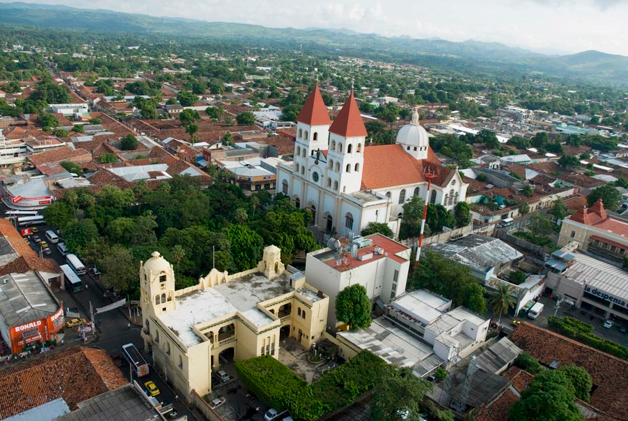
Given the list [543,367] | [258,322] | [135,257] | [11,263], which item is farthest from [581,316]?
[11,263]

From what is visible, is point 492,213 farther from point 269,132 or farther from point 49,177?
point 49,177

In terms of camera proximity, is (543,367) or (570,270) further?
(570,270)

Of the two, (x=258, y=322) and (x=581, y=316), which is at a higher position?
(x=258, y=322)

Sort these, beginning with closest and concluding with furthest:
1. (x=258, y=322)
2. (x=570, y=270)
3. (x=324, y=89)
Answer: (x=258, y=322) → (x=570, y=270) → (x=324, y=89)

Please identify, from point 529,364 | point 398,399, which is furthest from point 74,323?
point 529,364

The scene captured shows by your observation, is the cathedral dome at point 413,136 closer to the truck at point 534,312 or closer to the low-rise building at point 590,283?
the low-rise building at point 590,283

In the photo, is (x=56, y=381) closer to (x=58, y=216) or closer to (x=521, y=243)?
(x=58, y=216)

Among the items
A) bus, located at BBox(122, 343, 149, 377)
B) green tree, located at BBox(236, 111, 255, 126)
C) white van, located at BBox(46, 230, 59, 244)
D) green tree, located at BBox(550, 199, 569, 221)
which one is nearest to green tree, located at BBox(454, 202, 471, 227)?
green tree, located at BBox(550, 199, 569, 221)
